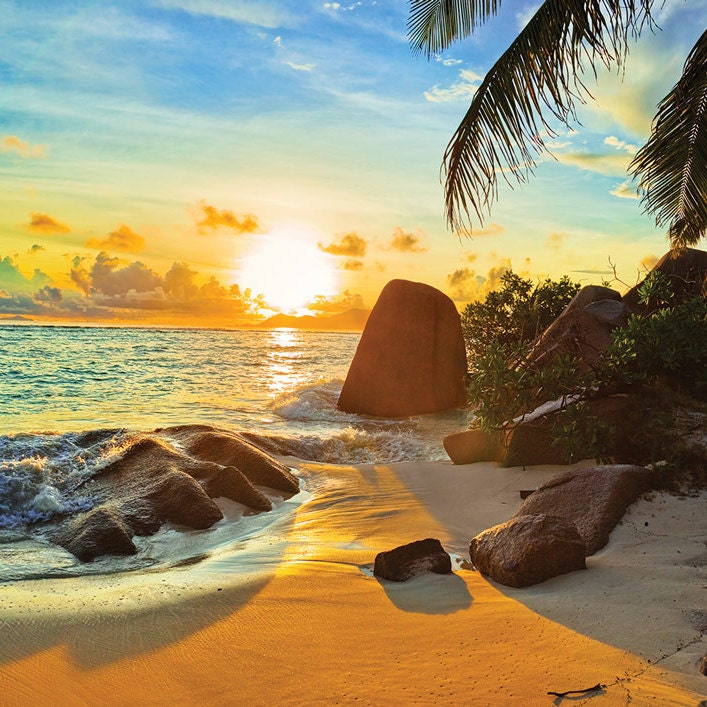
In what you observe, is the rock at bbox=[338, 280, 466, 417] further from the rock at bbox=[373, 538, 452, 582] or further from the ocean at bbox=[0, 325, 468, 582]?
the rock at bbox=[373, 538, 452, 582]

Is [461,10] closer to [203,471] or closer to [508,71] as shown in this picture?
[508,71]

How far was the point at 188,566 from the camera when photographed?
528 cm

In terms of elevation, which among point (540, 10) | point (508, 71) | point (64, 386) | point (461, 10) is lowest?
point (64, 386)

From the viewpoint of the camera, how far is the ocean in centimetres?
603

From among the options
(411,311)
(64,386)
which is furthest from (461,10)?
(64,386)

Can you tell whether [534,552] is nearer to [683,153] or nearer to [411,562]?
[411,562]

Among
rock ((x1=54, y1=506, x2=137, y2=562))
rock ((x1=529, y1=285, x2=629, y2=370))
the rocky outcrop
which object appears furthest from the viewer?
rock ((x1=529, y1=285, x2=629, y2=370))

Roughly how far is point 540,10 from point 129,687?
632 cm

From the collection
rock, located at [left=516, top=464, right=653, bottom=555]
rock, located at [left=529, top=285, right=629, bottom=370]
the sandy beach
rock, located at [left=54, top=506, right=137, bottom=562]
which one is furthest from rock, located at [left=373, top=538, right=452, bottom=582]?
rock, located at [left=529, top=285, right=629, bottom=370]

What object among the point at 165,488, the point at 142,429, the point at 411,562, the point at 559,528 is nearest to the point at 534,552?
the point at 559,528

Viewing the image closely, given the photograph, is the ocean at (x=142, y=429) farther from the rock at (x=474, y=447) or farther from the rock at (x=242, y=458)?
the rock at (x=474, y=447)

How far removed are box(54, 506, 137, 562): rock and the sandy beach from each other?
66cm

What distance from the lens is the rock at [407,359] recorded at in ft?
49.3

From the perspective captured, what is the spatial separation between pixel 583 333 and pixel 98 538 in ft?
23.1
